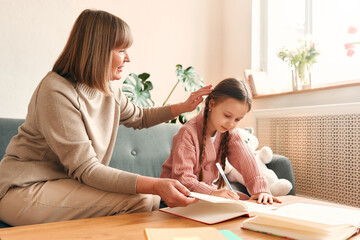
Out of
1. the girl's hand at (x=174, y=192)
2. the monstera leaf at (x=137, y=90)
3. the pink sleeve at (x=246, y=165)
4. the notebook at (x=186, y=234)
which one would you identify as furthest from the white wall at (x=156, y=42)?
the notebook at (x=186, y=234)

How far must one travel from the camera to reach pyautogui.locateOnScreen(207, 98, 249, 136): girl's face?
4.38 feet

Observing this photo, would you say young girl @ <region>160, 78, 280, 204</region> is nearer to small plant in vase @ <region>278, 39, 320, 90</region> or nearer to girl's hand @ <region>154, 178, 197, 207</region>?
girl's hand @ <region>154, 178, 197, 207</region>

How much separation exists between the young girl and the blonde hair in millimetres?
435

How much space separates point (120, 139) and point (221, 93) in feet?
1.82

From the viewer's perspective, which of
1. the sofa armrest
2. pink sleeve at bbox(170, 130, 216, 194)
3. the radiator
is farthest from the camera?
the radiator

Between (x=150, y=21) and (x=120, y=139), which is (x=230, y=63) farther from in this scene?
(x=120, y=139)

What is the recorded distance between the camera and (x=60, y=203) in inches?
36.6

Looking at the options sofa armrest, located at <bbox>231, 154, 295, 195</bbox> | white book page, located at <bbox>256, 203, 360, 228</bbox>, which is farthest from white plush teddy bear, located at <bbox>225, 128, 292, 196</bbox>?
white book page, located at <bbox>256, 203, 360, 228</bbox>

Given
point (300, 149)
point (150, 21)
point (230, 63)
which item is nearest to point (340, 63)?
point (300, 149)

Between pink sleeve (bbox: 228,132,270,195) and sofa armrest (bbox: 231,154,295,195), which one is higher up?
pink sleeve (bbox: 228,132,270,195)

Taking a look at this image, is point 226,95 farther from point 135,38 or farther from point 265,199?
point 135,38

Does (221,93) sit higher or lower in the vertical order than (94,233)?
higher

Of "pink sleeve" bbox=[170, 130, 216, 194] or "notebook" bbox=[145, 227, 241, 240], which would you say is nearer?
"notebook" bbox=[145, 227, 241, 240]

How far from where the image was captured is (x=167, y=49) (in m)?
2.97
